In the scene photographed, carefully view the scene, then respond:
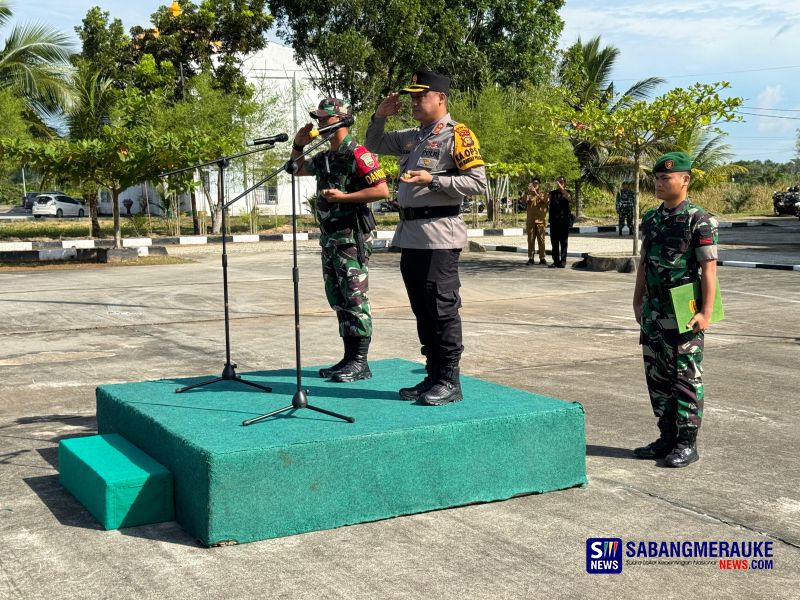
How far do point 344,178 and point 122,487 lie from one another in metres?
Result: 2.32

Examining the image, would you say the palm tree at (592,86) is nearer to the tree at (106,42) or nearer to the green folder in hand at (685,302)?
the tree at (106,42)

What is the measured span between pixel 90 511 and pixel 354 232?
223 centimetres

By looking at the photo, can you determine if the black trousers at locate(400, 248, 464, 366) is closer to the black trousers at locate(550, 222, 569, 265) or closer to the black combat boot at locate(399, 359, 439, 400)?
the black combat boot at locate(399, 359, 439, 400)

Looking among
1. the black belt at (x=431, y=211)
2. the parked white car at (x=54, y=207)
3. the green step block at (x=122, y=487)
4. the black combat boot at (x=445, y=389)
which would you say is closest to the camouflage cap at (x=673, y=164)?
the black belt at (x=431, y=211)

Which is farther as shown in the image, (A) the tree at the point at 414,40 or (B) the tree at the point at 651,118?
(A) the tree at the point at 414,40

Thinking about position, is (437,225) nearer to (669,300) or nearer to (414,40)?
(669,300)

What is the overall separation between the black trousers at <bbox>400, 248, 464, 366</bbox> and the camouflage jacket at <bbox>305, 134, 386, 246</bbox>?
75 centimetres

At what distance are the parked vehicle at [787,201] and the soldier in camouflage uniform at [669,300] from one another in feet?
125

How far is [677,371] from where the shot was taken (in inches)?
202

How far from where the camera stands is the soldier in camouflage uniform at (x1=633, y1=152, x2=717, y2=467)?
5.04m

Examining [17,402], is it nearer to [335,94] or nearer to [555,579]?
[555,579]

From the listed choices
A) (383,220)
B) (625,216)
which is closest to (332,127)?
(625,216)

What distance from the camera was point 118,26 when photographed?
1388 inches

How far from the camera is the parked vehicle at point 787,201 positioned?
40.4 metres
